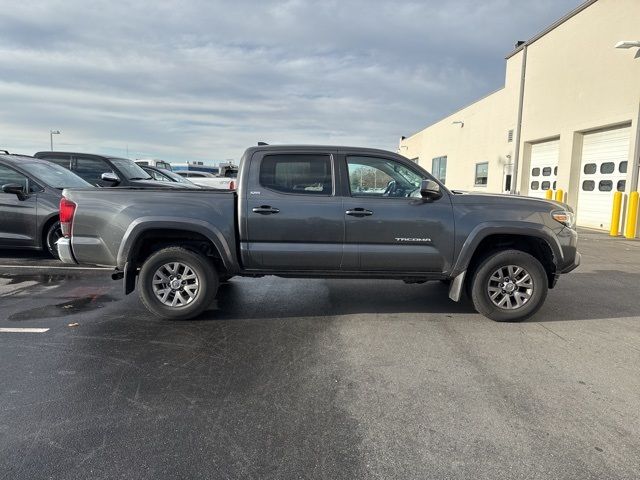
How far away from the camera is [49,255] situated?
9.15 metres

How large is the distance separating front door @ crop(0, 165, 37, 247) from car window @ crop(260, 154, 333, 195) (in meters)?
5.07

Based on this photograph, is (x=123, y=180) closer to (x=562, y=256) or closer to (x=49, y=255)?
(x=49, y=255)

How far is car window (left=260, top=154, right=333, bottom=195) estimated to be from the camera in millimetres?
5383

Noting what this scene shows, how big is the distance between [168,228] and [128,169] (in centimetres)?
733

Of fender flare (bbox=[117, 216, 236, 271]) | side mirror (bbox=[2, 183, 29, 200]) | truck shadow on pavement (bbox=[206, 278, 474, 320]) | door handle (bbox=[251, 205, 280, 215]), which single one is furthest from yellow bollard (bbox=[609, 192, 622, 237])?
side mirror (bbox=[2, 183, 29, 200])

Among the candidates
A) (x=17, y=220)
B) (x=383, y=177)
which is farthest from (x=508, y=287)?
(x=17, y=220)

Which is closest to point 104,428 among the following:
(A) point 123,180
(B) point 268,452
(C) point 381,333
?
(B) point 268,452

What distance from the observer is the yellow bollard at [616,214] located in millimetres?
14502

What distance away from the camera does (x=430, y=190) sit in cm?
514

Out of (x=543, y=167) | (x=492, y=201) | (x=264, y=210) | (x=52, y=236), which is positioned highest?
(x=543, y=167)

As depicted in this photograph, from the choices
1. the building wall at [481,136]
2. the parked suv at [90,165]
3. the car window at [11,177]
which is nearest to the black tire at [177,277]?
the car window at [11,177]

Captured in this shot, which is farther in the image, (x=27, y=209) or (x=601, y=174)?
(x=601, y=174)

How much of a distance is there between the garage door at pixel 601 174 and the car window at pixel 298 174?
13.4 m

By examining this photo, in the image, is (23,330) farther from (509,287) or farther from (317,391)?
(509,287)
